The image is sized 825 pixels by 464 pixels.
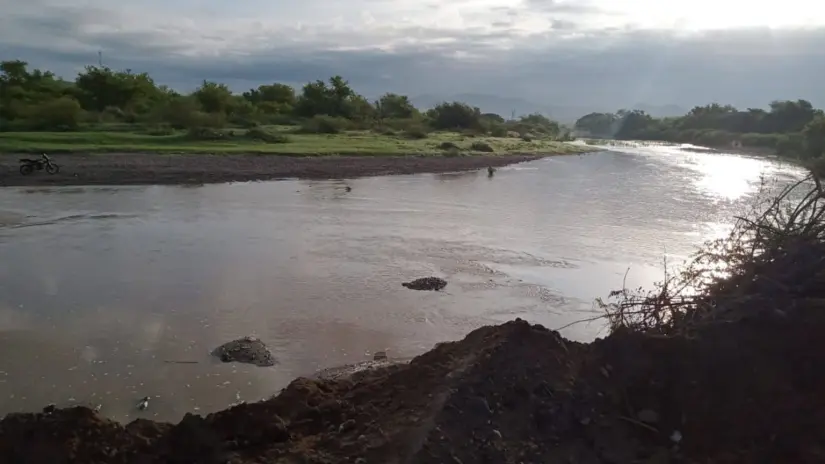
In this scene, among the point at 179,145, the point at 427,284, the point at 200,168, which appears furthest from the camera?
the point at 179,145

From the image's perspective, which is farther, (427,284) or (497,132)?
(497,132)

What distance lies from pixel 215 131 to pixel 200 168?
15.0 metres

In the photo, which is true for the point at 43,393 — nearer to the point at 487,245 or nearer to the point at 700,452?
the point at 700,452

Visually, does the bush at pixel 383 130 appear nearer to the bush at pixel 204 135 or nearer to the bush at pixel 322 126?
the bush at pixel 322 126

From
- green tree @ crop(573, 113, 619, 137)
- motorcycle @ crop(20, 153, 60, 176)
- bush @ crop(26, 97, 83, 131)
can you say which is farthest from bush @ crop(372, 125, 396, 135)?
green tree @ crop(573, 113, 619, 137)

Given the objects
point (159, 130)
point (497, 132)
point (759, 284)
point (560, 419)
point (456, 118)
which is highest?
point (456, 118)

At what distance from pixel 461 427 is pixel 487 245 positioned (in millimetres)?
10467

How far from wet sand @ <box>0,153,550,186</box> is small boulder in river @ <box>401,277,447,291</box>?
15567mm

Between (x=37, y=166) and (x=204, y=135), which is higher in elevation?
(x=204, y=135)

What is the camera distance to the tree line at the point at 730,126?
64331mm

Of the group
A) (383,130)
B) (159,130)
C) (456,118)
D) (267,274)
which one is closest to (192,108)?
(159,130)

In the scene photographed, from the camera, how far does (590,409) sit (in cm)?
431

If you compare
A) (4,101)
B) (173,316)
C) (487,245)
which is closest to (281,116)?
(4,101)

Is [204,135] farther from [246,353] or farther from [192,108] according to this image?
[246,353]
